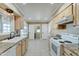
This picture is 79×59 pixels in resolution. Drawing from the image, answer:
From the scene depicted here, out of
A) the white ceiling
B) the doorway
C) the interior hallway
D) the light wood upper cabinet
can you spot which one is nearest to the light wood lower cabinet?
the interior hallway

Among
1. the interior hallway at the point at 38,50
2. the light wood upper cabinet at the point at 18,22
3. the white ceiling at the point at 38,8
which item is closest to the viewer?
the white ceiling at the point at 38,8

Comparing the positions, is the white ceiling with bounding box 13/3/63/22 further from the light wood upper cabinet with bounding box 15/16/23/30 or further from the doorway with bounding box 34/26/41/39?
Answer: the doorway with bounding box 34/26/41/39

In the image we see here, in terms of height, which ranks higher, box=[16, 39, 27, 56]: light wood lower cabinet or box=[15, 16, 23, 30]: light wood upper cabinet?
box=[15, 16, 23, 30]: light wood upper cabinet

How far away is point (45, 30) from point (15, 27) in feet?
23.7

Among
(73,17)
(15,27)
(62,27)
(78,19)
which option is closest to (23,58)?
(78,19)

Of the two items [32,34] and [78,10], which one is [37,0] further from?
[32,34]

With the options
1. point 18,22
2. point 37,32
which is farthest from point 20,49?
point 37,32

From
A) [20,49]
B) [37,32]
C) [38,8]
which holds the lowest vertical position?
[20,49]

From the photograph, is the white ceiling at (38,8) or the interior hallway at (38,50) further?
the interior hallway at (38,50)

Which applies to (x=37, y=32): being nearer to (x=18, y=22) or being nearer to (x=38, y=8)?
(x=18, y=22)

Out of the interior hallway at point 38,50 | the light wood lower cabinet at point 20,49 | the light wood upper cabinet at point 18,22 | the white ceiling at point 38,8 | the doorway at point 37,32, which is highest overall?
the white ceiling at point 38,8

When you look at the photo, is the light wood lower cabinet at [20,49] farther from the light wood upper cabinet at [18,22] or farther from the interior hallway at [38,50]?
the light wood upper cabinet at [18,22]

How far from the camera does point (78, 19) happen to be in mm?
2566

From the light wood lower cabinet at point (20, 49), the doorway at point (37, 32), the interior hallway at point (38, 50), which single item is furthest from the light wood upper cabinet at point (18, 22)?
the doorway at point (37, 32)
